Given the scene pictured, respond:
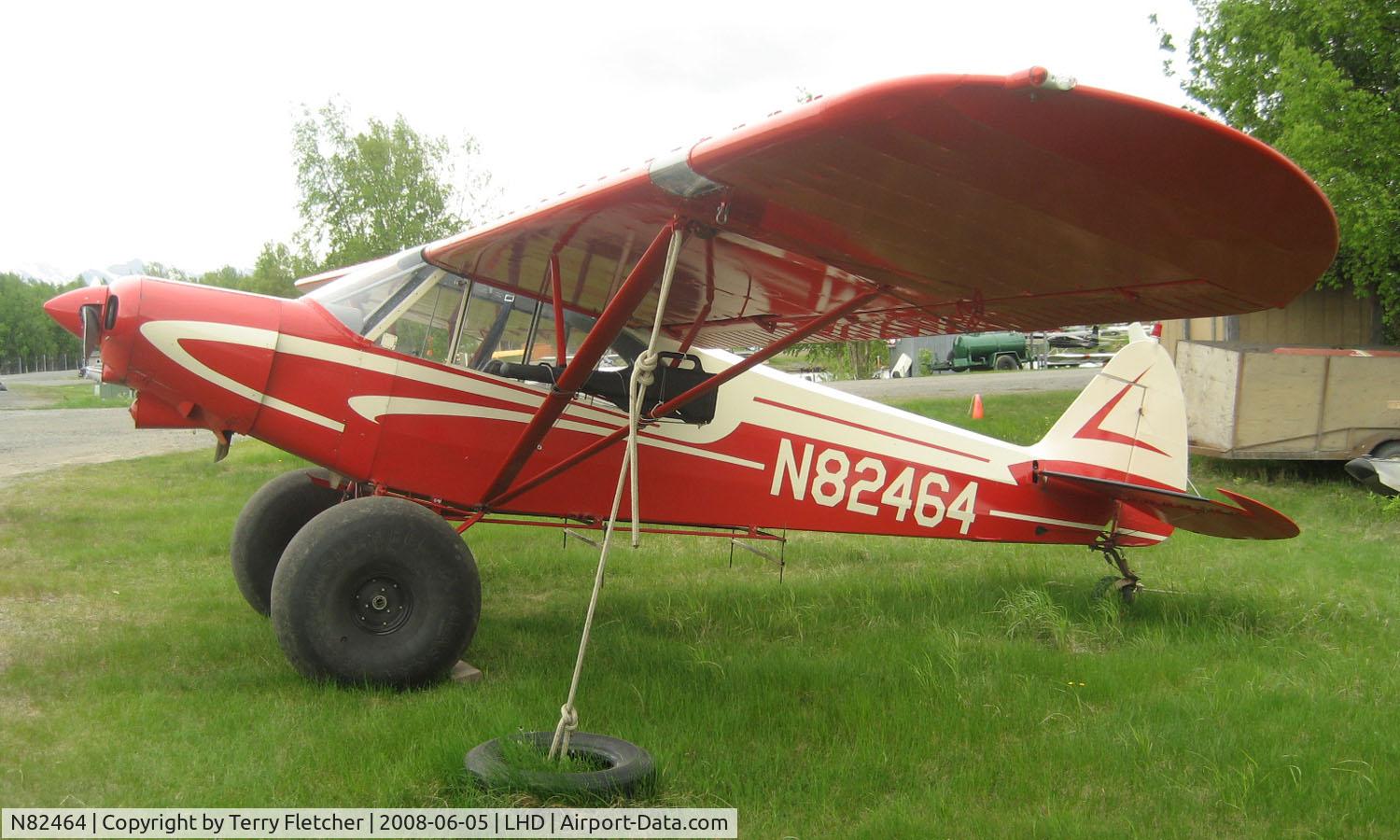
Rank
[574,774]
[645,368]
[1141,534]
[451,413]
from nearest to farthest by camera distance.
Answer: [574,774] → [645,368] → [451,413] → [1141,534]

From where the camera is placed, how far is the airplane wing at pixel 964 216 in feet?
9.73

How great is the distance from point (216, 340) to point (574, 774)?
3176mm

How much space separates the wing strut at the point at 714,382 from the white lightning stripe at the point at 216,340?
1151 millimetres

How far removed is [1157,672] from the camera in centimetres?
530

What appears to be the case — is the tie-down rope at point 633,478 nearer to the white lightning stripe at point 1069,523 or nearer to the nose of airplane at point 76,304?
the nose of airplane at point 76,304

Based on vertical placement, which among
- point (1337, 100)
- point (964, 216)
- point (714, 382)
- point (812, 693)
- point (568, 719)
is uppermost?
point (1337, 100)

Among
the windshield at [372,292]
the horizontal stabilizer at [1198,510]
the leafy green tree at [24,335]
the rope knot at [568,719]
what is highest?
the windshield at [372,292]

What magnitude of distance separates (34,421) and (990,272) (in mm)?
26191

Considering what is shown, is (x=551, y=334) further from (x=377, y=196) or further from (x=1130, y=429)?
(x=377, y=196)

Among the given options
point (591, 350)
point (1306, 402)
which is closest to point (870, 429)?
point (591, 350)

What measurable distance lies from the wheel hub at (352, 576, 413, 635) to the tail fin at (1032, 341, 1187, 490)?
4.53 m

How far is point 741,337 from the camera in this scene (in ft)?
23.8

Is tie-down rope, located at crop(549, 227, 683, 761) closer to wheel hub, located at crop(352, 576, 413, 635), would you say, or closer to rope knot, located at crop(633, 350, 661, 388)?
rope knot, located at crop(633, 350, 661, 388)
